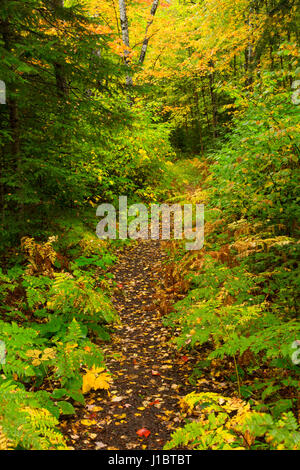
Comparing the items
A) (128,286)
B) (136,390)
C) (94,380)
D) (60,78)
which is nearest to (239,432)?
(136,390)

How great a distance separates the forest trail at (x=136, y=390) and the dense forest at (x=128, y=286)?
0.02 meters

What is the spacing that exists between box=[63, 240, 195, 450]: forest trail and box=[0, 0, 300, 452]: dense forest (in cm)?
2

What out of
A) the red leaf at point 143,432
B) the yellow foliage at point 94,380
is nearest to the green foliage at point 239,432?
the red leaf at point 143,432

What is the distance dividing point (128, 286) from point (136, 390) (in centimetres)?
336

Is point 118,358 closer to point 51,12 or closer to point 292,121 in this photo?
point 292,121

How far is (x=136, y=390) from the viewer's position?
3.94 m

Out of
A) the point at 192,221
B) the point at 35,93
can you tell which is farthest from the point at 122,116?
the point at 192,221

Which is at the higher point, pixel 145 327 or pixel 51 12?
pixel 51 12

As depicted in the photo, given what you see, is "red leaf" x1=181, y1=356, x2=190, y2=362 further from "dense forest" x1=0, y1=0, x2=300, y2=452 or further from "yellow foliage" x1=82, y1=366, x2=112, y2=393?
"yellow foliage" x1=82, y1=366, x2=112, y2=393

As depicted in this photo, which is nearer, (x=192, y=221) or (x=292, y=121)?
(x=292, y=121)

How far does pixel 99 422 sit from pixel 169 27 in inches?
649

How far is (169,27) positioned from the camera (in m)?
15.1

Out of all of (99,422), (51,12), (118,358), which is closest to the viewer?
(99,422)

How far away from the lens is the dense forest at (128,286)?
123 inches
